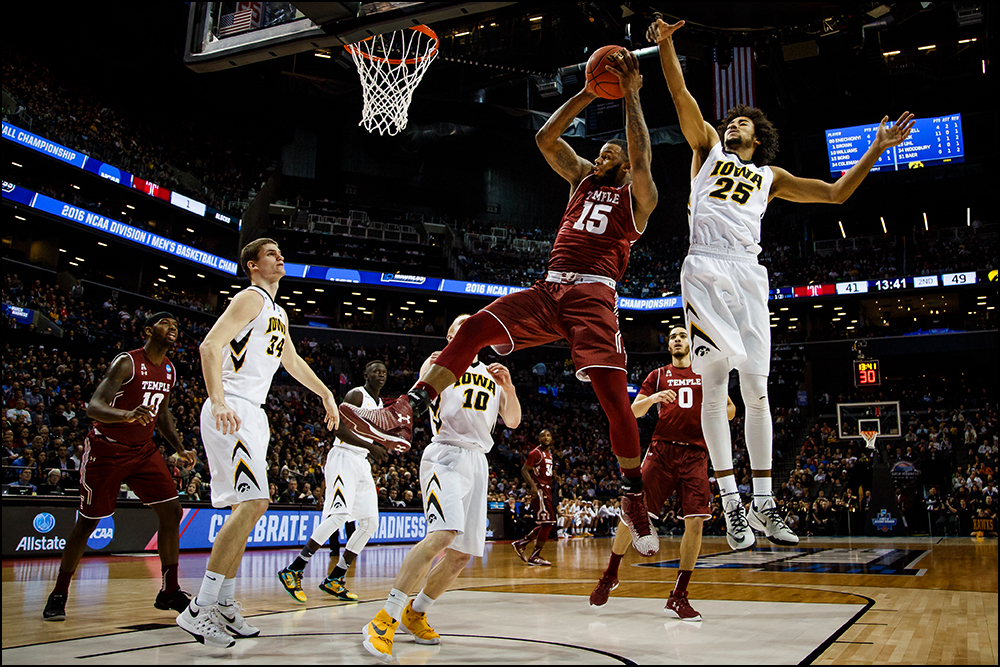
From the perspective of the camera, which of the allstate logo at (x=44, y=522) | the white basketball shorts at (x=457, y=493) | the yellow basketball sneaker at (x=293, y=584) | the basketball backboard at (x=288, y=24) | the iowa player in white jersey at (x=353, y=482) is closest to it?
the white basketball shorts at (x=457, y=493)

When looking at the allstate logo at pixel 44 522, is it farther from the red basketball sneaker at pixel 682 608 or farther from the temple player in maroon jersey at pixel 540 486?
the red basketball sneaker at pixel 682 608

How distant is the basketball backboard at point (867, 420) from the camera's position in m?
18.6

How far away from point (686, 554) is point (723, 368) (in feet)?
7.89

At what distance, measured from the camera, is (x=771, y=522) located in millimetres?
4172

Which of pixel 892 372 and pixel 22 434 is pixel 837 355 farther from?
pixel 22 434

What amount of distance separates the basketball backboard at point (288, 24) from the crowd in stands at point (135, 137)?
21576 mm

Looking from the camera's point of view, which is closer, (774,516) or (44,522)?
(774,516)

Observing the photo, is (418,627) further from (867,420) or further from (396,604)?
(867,420)

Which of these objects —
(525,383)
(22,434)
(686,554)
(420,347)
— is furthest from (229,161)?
(686,554)

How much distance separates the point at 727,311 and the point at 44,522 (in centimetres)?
1138

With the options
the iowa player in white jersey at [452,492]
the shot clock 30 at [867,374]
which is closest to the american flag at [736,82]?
the shot clock 30 at [867,374]

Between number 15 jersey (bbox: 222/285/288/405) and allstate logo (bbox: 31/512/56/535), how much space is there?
27.8ft

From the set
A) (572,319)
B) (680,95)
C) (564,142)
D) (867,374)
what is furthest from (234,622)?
(867,374)

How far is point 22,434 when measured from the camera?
1406 centimetres
